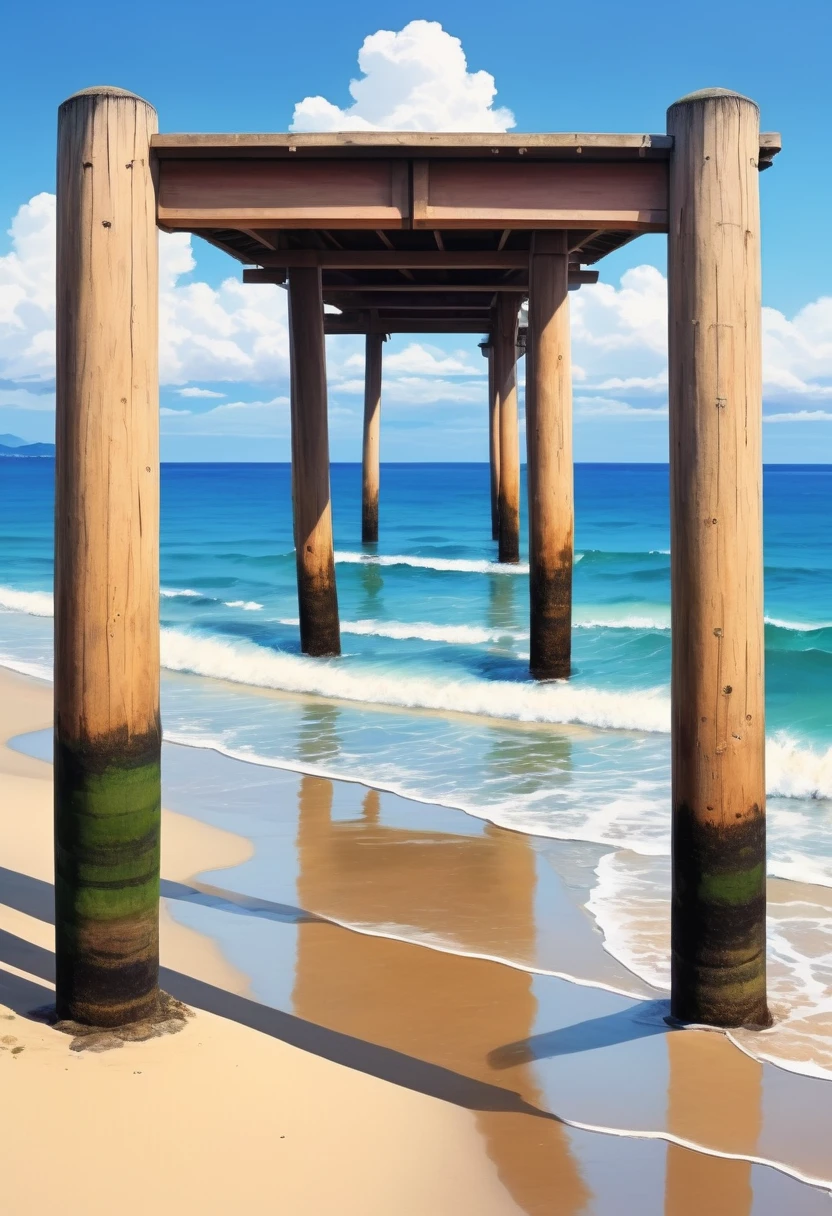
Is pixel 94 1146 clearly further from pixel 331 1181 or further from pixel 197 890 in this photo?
pixel 197 890

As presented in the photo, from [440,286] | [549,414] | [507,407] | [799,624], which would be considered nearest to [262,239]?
[549,414]

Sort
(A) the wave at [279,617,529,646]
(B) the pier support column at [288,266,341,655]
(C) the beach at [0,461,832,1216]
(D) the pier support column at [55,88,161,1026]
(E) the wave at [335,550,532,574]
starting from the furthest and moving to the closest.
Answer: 1. (E) the wave at [335,550,532,574]
2. (A) the wave at [279,617,529,646]
3. (B) the pier support column at [288,266,341,655]
4. (D) the pier support column at [55,88,161,1026]
5. (C) the beach at [0,461,832,1216]

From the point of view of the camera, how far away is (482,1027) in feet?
13.9

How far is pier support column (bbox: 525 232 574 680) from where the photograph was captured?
10055 millimetres

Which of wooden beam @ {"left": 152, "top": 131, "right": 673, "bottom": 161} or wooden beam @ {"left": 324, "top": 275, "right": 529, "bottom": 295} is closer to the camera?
wooden beam @ {"left": 152, "top": 131, "right": 673, "bottom": 161}

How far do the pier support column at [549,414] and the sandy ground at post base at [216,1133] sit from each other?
679 cm

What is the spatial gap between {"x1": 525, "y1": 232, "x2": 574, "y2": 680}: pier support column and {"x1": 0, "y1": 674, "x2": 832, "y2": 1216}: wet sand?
4275mm

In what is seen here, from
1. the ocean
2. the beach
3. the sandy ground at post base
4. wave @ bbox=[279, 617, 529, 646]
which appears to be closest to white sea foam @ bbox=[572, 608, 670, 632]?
the ocean

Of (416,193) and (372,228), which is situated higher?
(416,193)

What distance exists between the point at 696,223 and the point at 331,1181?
9.48 feet

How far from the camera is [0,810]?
6.95 metres

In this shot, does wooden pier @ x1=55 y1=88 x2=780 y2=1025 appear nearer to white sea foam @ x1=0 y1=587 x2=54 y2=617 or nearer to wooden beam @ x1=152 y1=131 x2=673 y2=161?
wooden beam @ x1=152 y1=131 x2=673 y2=161

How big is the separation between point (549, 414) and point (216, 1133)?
7.71 m

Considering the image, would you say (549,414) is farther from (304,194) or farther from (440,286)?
(304,194)
